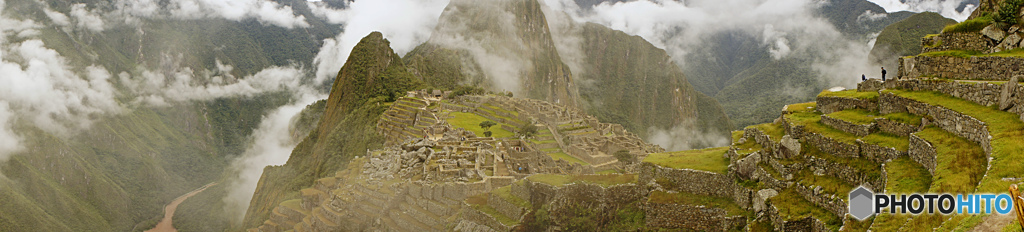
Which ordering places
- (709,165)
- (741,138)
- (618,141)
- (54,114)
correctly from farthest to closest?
(54,114)
(618,141)
(741,138)
(709,165)

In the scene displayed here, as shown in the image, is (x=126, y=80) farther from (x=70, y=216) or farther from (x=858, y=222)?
(x=858, y=222)

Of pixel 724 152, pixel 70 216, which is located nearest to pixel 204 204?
pixel 70 216

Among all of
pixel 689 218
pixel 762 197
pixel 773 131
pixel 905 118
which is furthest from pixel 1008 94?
pixel 689 218

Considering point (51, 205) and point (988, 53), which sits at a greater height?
point (51, 205)

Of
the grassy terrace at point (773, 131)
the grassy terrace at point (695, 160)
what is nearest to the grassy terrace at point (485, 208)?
the grassy terrace at point (695, 160)

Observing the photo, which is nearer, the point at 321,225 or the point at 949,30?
the point at 949,30

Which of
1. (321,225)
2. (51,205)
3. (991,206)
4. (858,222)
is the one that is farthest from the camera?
(51,205)
